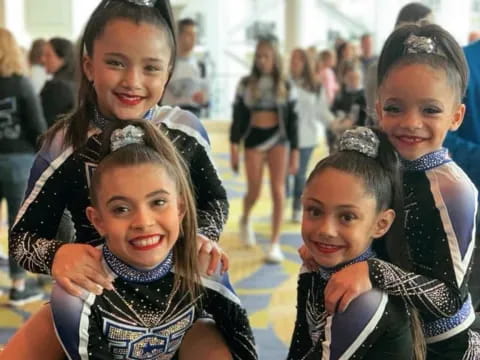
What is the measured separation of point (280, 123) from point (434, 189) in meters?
2.71

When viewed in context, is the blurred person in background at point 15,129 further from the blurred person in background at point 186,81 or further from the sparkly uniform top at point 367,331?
the sparkly uniform top at point 367,331

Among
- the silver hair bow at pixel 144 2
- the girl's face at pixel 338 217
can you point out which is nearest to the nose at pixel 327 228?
the girl's face at pixel 338 217

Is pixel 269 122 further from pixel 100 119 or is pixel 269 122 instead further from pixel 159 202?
pixel 159 202

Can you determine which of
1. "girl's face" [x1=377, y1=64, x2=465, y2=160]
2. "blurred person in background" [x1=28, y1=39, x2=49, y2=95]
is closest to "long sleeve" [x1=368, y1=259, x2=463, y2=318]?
"girl's face" [x1=377, y1=64, x2=465, y2=160]

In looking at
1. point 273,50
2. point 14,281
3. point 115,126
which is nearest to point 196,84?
point 273,50

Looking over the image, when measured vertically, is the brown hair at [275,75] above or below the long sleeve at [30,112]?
above

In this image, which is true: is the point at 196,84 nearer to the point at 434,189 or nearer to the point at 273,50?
the point at 273,50

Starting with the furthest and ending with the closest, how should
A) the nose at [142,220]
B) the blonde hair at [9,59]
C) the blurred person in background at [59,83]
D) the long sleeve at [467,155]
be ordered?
1. the blurred person in background at [59,83]
2. the blonde hair at [9,59]
3. the long sleeve at [467,155]
4. the nose at [142,220]

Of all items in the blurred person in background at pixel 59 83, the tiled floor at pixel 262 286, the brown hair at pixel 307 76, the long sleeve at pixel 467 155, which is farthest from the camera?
the brown hair at pixel 307 76

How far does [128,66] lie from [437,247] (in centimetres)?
70

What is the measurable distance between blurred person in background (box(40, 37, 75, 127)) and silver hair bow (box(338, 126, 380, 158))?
8.25ft

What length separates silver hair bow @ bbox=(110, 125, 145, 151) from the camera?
1300 mm

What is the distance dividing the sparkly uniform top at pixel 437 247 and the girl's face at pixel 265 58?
8.83ft

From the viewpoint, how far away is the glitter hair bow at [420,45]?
141cm
